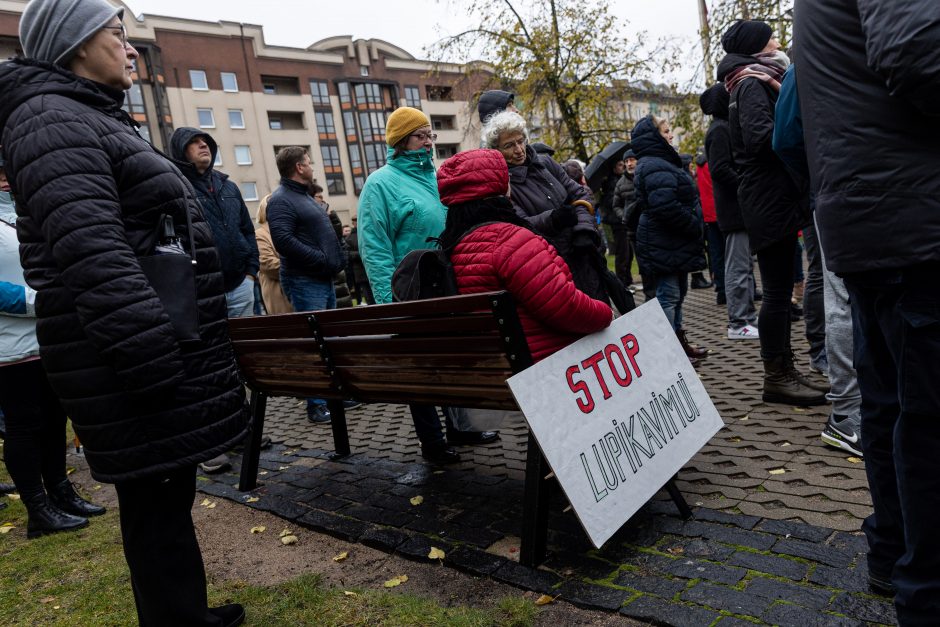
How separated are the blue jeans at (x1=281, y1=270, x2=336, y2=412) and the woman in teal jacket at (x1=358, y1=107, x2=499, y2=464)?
1.63 m

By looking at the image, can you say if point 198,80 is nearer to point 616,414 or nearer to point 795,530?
point 616,414

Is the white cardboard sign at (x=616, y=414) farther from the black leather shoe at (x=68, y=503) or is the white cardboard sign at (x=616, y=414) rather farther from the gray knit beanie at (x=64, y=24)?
the black leather shoe at (x=68, y=503)

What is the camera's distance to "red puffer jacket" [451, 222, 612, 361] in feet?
9.23

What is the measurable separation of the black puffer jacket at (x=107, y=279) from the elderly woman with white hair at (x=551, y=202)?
198 cm

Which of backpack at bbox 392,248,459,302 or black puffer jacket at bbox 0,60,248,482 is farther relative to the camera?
backpack at bbox 392,248,459,302

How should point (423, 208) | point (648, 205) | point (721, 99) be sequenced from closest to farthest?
1. point (423, 208)
2. point (721, 99)
3. point (648, 205)

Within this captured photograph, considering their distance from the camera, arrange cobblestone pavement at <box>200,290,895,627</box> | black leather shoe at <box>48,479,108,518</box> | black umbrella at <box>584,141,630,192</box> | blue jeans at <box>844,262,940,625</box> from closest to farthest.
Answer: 1. blue jeans at <box>844,262,940,625</box>
2. cobblestone pavement at <box>200,290,895,627</box>
3. black leather shoe at <box>48,479,108,518</box>
4. black umbrella at <box>584,141,630,192</box>

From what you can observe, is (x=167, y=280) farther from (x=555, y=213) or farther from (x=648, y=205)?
(x=648, y=205)

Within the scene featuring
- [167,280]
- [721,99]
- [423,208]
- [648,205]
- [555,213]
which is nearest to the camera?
[167,280]

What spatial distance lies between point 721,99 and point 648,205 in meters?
1.10

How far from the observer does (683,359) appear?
3.37 m

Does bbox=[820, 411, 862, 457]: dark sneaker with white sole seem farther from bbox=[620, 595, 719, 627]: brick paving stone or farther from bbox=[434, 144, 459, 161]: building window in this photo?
bbox=[434, 144, 459, 161]: building window

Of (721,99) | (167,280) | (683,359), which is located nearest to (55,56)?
(167,280)

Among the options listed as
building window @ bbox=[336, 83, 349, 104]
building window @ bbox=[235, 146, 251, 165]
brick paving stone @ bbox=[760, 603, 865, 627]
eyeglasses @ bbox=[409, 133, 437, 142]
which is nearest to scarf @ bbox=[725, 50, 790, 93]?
eyeglasses @ bbox=[409, 133, 437, 142]
